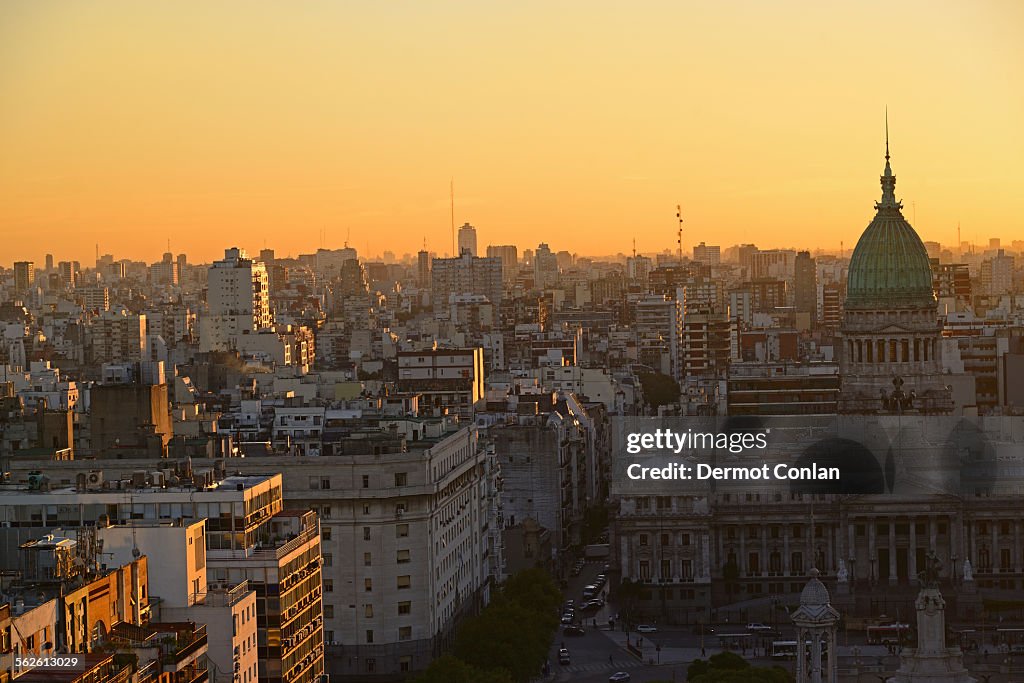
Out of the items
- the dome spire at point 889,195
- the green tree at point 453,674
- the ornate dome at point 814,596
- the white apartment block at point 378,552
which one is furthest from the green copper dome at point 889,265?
the ornate dome at point 814,596

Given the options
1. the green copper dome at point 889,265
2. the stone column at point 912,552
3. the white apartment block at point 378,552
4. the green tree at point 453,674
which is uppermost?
the green copper dome at point 889,265

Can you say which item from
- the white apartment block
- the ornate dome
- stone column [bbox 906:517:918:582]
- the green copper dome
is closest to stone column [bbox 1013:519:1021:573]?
stone column [bbox 906:517:918:582]

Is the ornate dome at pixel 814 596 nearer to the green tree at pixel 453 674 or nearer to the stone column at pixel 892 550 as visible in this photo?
the green tree at pixel 453 674

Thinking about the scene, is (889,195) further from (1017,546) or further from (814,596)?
(814,596)

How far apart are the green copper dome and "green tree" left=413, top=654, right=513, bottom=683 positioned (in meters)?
82.2

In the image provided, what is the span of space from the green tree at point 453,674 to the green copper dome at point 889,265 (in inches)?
3237

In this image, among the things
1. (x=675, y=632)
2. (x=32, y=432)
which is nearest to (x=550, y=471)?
(x=675, y=632)

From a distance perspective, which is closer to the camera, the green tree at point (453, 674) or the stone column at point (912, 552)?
the green tree at point (453, 674)

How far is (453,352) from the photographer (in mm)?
182250

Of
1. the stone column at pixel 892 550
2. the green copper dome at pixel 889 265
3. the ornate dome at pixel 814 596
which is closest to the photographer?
the ornate dome at pixel 814 596

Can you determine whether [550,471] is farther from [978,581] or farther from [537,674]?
[537,674]

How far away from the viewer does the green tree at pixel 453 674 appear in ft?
246

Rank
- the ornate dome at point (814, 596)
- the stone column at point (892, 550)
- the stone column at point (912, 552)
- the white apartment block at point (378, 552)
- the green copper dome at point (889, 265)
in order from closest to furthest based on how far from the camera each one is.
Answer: the ornate dome at point (814, 596) < the white apartment block at point (378, 552) < the stone column at point (892, 550) < the stone column at point (912, 552) < the green copper dome at point (889, 265)

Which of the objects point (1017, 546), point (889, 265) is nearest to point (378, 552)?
point (1017, 546)
